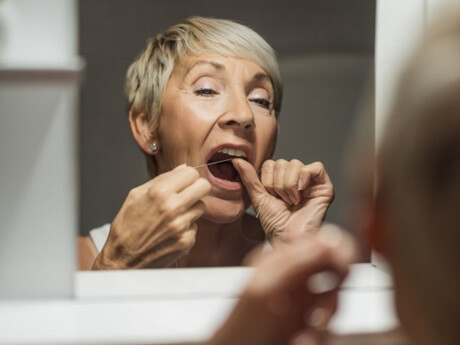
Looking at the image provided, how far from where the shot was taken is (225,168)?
5.33 ft

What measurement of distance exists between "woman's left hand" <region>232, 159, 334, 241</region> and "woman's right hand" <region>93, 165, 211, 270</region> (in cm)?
12

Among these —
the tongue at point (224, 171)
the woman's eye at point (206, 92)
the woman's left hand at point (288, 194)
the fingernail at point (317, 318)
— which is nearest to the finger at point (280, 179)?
the woman's left hand at point (288, 194)

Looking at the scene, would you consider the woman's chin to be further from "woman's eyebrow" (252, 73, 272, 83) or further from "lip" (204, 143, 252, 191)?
"woman's eyebrow" (252, 73, 272, 83)

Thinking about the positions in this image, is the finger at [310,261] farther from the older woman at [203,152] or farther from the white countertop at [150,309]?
the older woman at [203,152]

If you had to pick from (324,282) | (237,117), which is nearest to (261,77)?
(237,117)

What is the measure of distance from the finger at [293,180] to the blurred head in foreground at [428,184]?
1270mm

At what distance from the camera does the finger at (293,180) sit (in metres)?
1.67

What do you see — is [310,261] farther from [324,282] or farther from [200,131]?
[200,131]

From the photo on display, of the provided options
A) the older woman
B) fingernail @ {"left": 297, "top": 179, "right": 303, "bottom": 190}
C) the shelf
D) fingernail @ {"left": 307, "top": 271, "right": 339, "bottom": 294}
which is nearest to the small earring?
the older woman

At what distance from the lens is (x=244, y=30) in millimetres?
1664

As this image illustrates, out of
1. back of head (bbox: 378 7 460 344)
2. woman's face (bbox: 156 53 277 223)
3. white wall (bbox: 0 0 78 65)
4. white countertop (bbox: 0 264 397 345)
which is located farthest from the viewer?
woman's face (bbox: 156 53 277 223)

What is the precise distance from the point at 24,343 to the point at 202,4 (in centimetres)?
83

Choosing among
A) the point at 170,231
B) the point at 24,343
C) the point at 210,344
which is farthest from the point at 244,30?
the point at 210,344

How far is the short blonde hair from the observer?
160 cm
